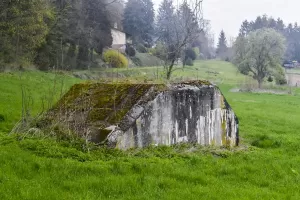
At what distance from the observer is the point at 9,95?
16.4 m

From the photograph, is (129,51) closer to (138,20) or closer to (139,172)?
(138,20)

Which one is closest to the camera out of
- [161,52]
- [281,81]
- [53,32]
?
[161,52]

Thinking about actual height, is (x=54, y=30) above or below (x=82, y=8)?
below

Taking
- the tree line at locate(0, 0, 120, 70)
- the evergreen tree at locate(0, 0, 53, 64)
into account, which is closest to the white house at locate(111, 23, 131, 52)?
the tree line at locate(0, 0, 120, 70)

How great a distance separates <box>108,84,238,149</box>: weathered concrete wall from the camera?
8.35m

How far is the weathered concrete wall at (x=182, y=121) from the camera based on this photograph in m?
8.35

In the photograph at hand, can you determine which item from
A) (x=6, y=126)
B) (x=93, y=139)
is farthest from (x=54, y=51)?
(x=93, y=139)

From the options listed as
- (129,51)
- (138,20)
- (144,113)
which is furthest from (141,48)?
(144,113)

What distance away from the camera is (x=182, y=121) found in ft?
31.4

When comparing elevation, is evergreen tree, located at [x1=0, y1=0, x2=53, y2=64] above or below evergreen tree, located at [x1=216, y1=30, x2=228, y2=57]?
below

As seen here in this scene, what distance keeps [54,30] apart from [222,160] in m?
31.2

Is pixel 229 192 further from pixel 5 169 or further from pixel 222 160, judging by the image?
pixel 5 169

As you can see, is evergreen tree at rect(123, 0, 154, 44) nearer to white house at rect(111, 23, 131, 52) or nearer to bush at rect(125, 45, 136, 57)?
white house at rect(111, 23, 131, 52)

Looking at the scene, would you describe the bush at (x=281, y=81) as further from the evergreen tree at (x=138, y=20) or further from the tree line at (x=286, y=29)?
the tree line at (x=286, y=29)
